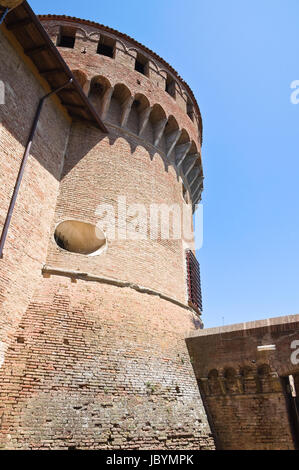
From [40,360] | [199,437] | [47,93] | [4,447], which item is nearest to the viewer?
[4,447]

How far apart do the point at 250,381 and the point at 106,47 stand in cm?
1179

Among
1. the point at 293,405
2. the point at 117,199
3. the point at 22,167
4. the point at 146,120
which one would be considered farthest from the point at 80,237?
the point at 293,405

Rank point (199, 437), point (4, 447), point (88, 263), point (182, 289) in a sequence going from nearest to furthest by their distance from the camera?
point (4, 447), point (199, 437), point (88, 263), point (182, 289)

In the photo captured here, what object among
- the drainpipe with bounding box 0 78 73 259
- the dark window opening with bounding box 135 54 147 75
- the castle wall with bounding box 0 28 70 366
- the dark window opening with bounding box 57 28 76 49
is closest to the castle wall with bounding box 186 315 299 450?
the castle wall with bounding box 0 28 70 366

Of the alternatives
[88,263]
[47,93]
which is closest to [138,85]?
[47,93]

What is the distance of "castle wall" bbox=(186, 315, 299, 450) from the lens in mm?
6453

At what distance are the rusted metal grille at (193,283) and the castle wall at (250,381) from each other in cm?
187

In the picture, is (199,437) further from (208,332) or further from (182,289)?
(182,289)

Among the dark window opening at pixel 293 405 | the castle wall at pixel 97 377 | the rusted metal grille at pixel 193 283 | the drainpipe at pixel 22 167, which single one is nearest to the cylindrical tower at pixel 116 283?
the castle wall at pixel 97 377

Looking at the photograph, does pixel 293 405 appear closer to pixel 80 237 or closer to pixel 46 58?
pixel 80 237

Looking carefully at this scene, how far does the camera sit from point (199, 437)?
5965 mm

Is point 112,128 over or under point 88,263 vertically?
over

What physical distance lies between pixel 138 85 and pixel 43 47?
373 centimetres

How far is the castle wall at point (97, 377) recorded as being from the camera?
479 centimetres
